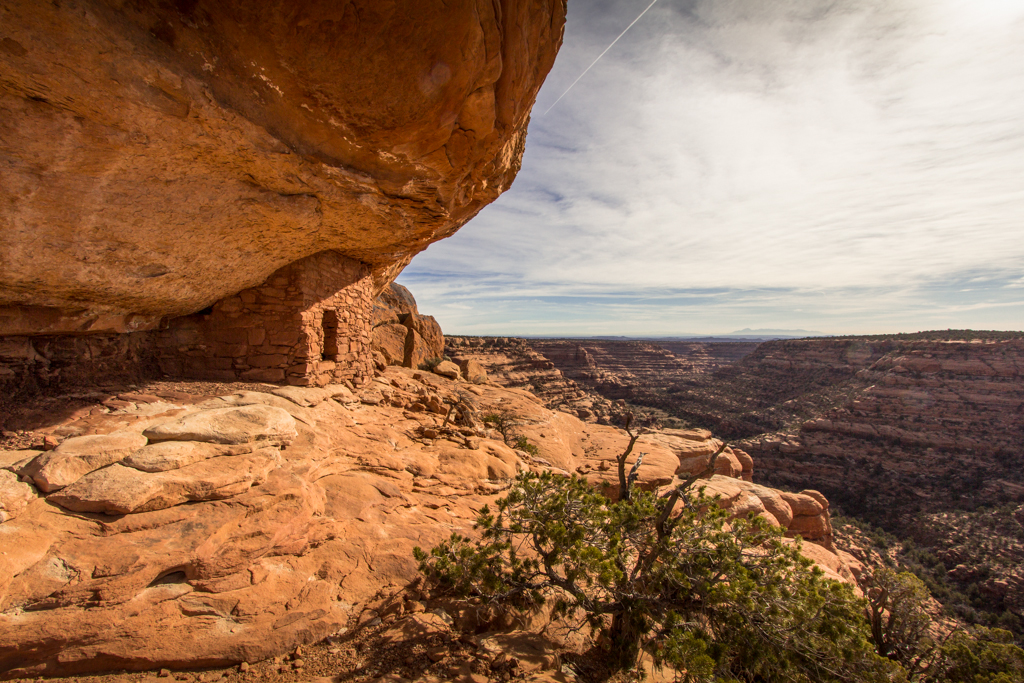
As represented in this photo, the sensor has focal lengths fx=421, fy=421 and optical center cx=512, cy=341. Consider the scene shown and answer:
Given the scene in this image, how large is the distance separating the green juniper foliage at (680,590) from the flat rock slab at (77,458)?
8.22 feet

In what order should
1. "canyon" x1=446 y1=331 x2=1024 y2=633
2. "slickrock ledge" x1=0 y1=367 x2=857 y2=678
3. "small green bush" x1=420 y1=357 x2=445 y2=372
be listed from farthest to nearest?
1. "canyon" x1=446 y1=331 x2=1024 y2=633
2. "small green bush" x1=420 y1=357 x2=445 y2=372
3. "slickrock ledge" x1=0 y1=367 x2=857 y2=678

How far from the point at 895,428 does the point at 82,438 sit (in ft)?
115

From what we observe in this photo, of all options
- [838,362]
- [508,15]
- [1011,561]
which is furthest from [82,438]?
[838,362]

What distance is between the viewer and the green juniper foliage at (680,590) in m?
2.86

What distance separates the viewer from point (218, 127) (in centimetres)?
313

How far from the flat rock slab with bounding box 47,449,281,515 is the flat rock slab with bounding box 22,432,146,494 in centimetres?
10

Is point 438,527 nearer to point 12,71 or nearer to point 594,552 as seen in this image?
point 594,552

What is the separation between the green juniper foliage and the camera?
286 cm

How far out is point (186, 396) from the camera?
15.6 feet

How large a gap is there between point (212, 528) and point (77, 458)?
3.85 ft

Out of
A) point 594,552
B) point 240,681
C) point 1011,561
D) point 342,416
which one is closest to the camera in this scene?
point 240,681

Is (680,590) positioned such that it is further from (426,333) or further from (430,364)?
(426,333)

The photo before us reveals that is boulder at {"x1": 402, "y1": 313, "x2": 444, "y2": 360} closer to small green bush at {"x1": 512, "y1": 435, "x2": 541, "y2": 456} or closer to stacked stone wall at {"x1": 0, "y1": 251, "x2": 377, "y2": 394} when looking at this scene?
small green bush at {"x1": 512, "y1": 435, "x2": 541, "y2": 456}

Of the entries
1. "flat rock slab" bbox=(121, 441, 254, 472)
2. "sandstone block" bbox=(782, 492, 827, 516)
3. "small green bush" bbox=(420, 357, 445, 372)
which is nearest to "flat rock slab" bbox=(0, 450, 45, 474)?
"flat rock slab" bbox=(121, 441, 254, 472)
